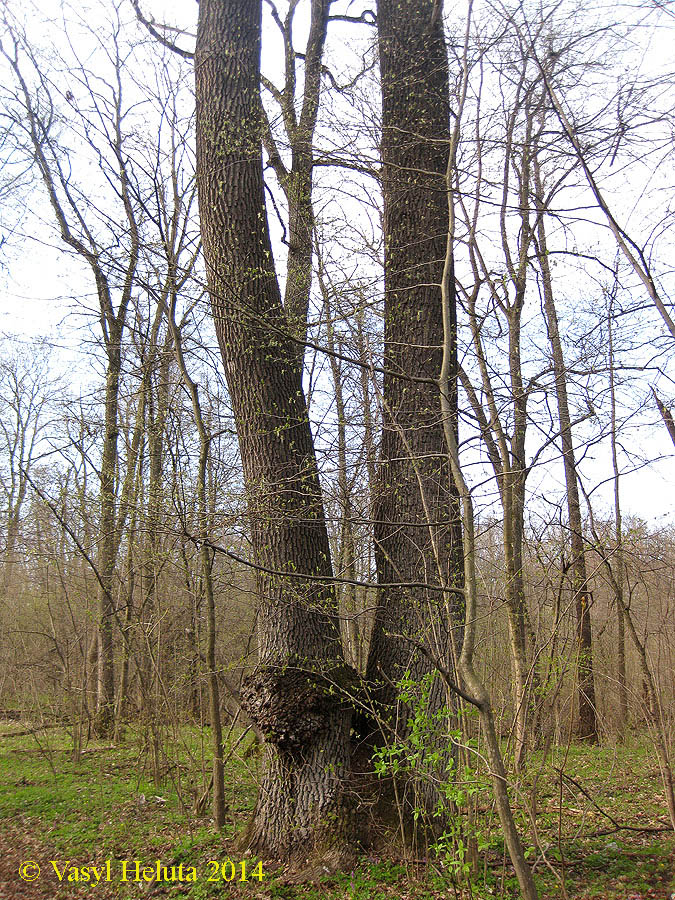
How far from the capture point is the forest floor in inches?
121

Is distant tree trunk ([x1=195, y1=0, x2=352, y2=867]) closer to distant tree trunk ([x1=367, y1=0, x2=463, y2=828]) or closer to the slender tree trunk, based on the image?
distant tree trunk ([x1=367, y1=0, x2=463, y2=828])

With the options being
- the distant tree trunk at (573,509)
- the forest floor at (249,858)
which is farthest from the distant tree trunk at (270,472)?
the distant tree trunk at (573,509)

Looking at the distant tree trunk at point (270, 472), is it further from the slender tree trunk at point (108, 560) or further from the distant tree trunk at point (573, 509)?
the slender tree trunk at point (108, 560)

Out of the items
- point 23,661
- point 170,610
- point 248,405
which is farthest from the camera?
point 23,661

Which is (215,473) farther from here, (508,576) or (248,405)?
(508,576)

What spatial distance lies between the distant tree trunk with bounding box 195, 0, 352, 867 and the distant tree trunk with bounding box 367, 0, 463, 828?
42 cm

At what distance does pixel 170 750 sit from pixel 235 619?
4.95ft

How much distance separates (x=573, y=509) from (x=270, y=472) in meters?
3.09

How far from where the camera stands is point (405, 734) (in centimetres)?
388

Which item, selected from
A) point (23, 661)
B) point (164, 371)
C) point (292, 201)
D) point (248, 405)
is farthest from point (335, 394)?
point (23, 661)

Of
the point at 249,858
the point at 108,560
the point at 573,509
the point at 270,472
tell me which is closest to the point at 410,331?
the point at 270,472

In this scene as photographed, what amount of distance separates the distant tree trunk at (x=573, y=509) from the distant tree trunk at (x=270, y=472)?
1.36 metres

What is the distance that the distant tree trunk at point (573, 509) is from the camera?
305cm

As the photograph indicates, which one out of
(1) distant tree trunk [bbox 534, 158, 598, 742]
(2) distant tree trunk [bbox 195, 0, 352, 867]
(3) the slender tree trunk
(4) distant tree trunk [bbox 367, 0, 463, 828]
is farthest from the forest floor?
(3) the slender tree trunk
